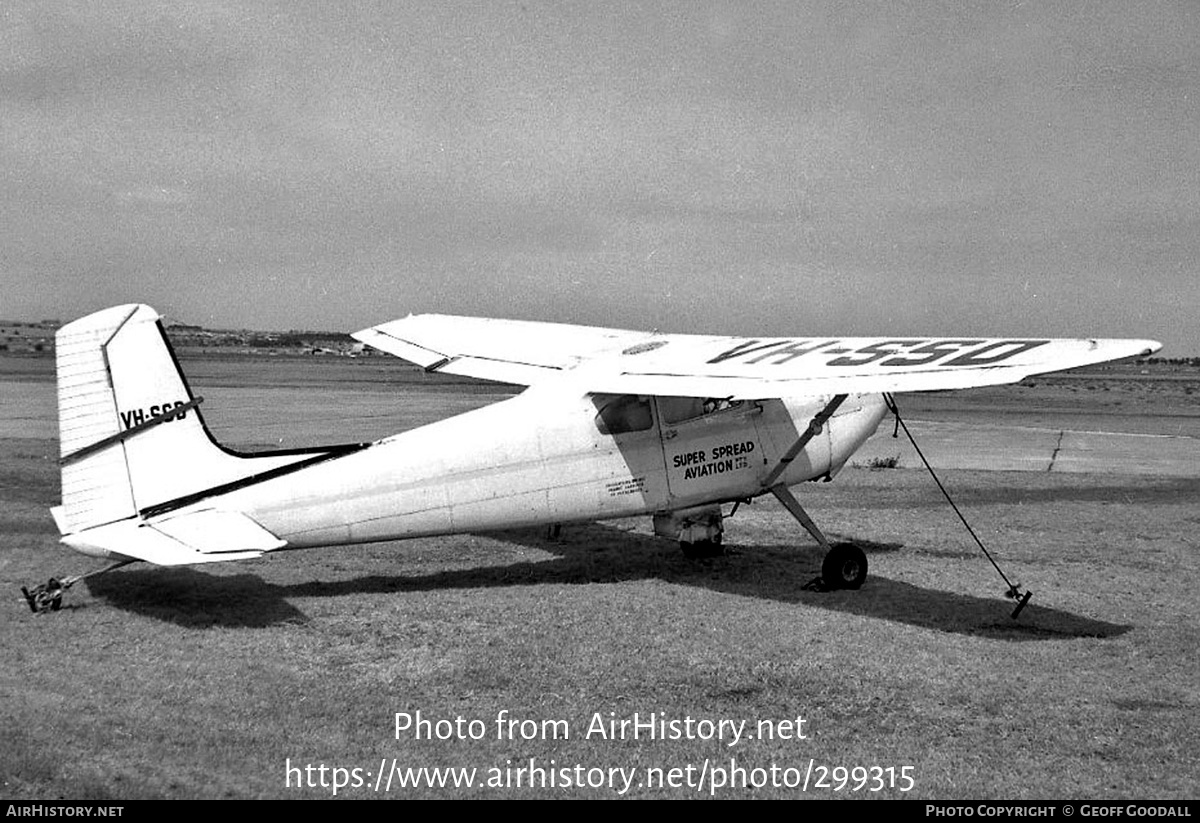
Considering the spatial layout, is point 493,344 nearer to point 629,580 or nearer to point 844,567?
point 629,580

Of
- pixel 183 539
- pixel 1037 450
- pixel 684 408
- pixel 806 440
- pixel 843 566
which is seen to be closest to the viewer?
pixel 183 539

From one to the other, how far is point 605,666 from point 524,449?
3103mm

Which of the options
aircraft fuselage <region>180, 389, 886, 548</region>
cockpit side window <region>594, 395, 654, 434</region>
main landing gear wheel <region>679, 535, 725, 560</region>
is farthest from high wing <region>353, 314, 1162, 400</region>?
main landing gear wheel <region>679, 535, 725, 560</region>

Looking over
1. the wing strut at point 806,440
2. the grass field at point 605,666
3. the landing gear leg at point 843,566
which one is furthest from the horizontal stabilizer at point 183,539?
the landing gear leg at point 843,566

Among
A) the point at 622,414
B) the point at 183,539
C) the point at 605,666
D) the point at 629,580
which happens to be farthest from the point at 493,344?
the point at 605,666

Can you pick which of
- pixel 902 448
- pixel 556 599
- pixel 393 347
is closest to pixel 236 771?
pixel 556 599

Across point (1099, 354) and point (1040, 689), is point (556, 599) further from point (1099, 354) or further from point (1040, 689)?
point (1099, 354)

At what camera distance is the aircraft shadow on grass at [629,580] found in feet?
30.1

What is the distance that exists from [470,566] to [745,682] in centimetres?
478

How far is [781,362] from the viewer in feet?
34.1

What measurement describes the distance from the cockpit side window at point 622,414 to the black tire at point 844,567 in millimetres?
2442

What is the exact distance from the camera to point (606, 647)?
331 inches

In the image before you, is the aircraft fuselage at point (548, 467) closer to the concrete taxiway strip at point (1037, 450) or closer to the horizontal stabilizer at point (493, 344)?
the horizontal stabilizer at point (493, 344)

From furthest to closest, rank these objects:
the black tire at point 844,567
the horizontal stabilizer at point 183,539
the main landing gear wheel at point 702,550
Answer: the main landing gear wheel at point 702,550 → the black tire at point 844,567 → the horizontal stabilizer at point 183,539
